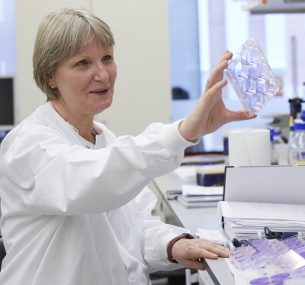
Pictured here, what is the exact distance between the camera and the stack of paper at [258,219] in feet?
3.69

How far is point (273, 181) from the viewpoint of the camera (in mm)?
1291

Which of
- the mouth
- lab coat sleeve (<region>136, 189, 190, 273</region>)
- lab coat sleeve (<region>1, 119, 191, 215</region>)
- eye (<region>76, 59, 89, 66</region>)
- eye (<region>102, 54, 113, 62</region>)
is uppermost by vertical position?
eye (<region>102, 54, 113, 62</region>)

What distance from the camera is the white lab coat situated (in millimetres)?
1011

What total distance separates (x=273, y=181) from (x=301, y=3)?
6.06ft

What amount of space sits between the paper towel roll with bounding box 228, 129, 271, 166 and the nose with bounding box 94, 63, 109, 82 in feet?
1.98

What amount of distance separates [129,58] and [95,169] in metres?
2.41

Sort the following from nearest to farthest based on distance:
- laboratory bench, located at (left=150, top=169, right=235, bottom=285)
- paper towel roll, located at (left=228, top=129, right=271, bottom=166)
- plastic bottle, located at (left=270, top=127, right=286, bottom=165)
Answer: laboratory bench, located at (left=150, top=169, right=235, bottom=285) → paper towel roll, located at (left=228, top=129, right=271, bottom=166) → plastic bottle, located at (left=270, top=127, right=286, bottom=165)

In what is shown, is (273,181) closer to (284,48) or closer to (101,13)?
(101,13)

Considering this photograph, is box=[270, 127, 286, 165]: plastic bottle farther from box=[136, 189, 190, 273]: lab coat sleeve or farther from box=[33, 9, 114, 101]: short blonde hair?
box=[33, 9, 114, 101]: short blonde hair

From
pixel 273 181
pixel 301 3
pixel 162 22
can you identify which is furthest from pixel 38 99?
pixel 273 181

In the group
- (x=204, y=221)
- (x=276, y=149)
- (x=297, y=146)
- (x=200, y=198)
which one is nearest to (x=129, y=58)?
(x=276, y=149)

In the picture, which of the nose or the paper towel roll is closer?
the nose

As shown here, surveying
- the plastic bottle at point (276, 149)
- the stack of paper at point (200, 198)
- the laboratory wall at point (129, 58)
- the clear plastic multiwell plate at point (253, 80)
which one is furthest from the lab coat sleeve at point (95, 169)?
the laboratory wall at point (129, 58)

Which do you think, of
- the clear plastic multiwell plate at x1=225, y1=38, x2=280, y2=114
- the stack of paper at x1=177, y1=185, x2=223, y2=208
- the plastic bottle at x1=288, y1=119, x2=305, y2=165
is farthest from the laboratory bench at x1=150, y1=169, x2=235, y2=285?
the plastic bottle at x1=288, y1=119, x2=305, y2=165
